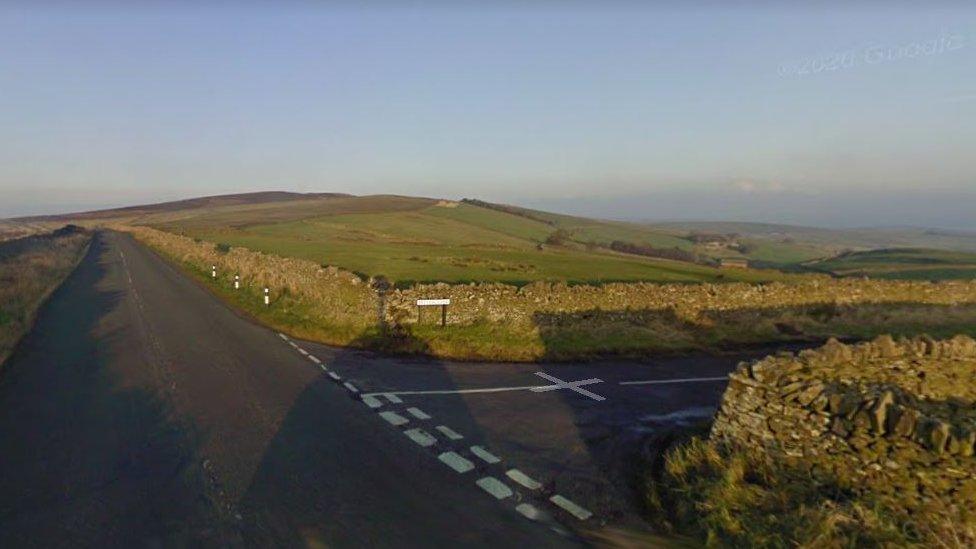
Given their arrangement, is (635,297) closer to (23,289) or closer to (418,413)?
(418,413)

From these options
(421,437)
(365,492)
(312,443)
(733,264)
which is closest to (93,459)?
(312,443)

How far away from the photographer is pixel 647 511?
5.50m

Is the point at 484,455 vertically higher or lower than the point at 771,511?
lower

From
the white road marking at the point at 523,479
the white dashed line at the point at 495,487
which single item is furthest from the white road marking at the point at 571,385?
the white dashed line at the point at 495,487

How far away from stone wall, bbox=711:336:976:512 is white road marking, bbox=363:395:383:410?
5.13 metres

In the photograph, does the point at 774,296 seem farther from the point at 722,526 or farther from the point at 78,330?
the point at 78,330

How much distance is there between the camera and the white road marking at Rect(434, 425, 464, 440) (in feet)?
24.0

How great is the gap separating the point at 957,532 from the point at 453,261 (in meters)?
23.4

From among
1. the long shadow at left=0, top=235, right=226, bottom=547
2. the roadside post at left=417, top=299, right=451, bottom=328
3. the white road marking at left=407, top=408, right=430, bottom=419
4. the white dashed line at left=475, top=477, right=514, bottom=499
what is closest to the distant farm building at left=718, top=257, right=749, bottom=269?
the roadside post at left=417, top=299, right=451, bottom=328

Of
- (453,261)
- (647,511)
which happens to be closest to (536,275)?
(453,261)

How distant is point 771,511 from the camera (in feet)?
16.6

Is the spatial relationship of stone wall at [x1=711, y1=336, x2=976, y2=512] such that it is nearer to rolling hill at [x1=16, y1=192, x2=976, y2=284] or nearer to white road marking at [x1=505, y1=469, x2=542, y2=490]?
white road marking at [x1=505, y1=469, x2=542, y2=490]

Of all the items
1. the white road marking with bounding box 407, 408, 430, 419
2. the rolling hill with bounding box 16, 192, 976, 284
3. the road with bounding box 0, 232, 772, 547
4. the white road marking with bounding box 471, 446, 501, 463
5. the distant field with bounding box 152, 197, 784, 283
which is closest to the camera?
the road with bounding box 0, 232, 772, 547

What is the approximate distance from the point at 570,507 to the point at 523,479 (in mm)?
759
